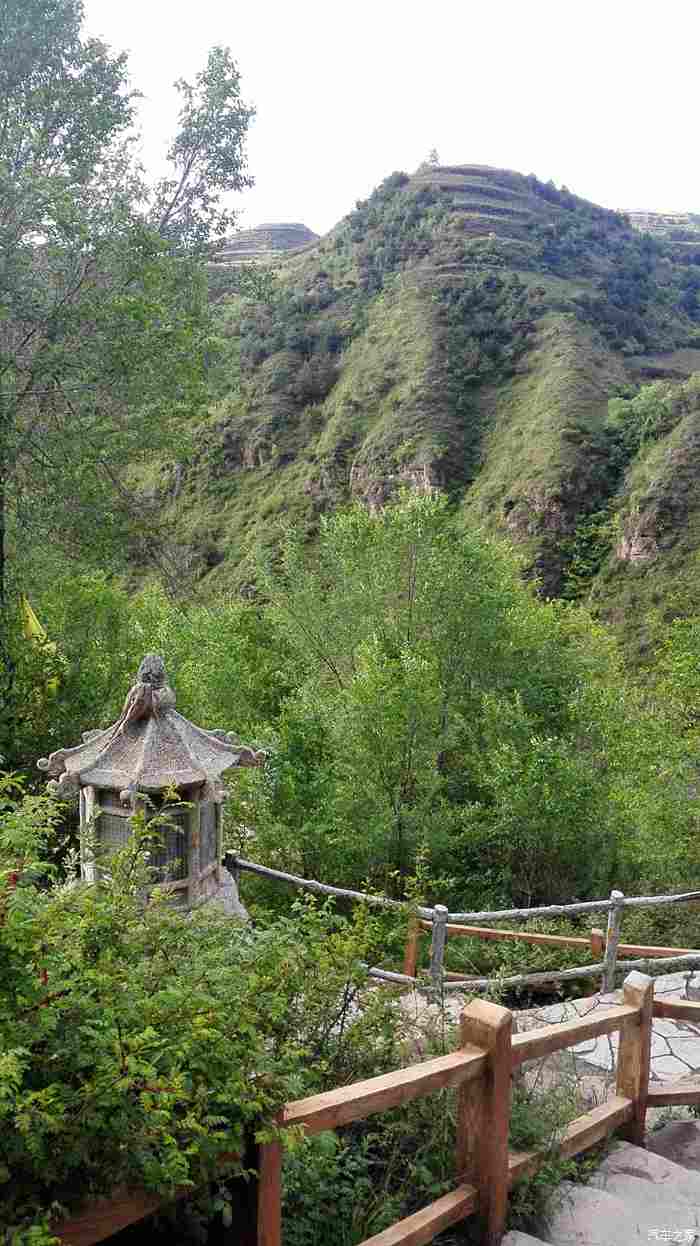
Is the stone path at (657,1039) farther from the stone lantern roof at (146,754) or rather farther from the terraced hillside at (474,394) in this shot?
the terraced hillside at (474,394)

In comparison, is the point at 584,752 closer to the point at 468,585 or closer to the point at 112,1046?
the point at 468,585

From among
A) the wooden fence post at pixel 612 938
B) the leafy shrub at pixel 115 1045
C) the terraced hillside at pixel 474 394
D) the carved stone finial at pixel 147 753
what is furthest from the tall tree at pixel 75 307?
the terraced hillside at pixel 474 394

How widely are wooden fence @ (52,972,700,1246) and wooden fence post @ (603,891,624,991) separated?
3530 millimetres

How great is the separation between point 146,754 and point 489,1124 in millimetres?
4583

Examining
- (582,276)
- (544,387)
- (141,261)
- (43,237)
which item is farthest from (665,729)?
(582,276)

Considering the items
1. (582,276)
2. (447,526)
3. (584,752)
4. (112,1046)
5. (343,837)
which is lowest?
(343,837)

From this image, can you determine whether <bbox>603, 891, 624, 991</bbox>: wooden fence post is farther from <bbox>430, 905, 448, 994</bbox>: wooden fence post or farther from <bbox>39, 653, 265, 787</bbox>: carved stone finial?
<bbox>39, 653, 265, 787</bbox>: carved stone finial

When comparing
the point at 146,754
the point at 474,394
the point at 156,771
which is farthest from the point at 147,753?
the point at 474,394

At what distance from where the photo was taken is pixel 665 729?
43.1 feet

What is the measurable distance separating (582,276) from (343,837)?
67.2 m

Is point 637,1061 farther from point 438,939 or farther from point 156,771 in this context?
point 156,771

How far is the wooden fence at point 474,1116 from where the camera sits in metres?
2.35

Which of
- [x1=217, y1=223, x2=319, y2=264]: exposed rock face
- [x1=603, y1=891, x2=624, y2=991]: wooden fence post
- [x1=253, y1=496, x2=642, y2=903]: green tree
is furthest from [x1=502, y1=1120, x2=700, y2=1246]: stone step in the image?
[x1=217, y1=223, x2=319, y2=264]: exposed rock face

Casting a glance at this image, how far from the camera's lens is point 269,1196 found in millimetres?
2367
